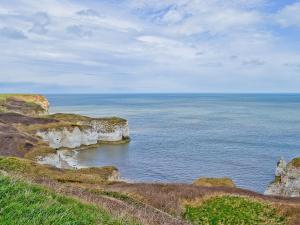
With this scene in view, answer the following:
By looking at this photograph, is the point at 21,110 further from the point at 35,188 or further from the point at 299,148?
the point at 35,188

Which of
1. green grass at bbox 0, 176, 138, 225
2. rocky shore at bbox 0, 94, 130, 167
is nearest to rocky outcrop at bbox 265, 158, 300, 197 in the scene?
rocky shore at bbox 0, 94, 130, 167

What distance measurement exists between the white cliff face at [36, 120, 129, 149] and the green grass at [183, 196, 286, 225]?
2635 inches

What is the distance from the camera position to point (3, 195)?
418 inches

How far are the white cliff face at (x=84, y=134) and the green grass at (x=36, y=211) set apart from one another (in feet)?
257

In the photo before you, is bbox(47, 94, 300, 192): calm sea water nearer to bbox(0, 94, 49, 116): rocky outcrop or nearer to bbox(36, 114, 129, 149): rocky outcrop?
bbox(36, 114, 129, 149): rocky outcrop

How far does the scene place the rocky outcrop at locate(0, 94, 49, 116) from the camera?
12225 cm

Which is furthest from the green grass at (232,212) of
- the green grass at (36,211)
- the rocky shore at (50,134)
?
the rocky shore at (50,134)

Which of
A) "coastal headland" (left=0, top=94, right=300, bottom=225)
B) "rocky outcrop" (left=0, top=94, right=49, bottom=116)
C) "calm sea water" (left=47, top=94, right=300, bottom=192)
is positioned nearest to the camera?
"coastal headland" (left=0, top=94, right=300, bottom=225)

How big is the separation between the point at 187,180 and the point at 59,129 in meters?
39.7

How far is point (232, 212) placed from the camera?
25359 mm

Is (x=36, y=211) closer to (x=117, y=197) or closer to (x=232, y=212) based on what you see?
(x=117, y=197)

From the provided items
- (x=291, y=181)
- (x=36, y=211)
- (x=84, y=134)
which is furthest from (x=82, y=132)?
(x=36, y=211)

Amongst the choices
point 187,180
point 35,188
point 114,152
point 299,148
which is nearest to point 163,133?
point 114,152

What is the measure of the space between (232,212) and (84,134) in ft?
245
